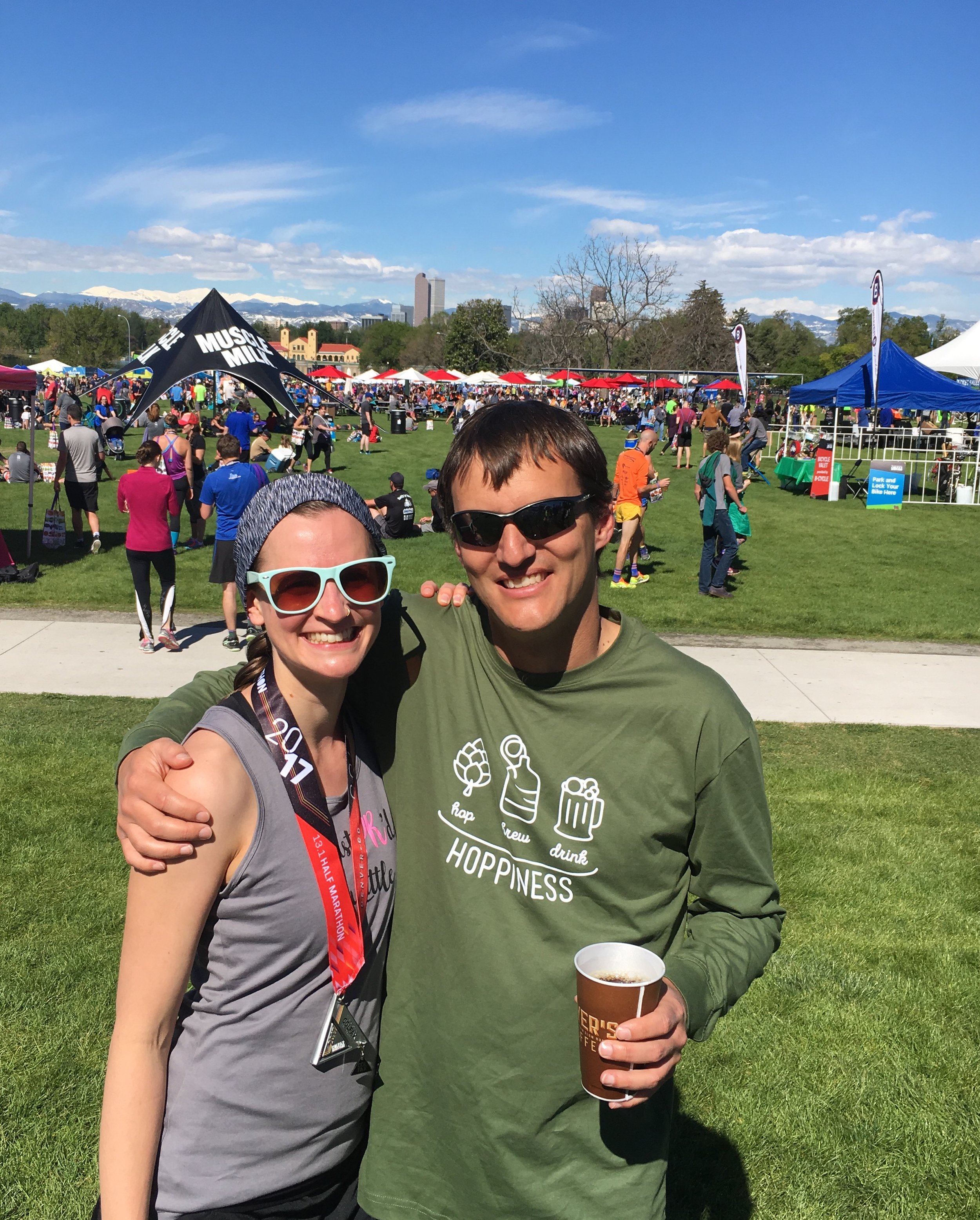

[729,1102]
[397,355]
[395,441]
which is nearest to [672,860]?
[729,1102]

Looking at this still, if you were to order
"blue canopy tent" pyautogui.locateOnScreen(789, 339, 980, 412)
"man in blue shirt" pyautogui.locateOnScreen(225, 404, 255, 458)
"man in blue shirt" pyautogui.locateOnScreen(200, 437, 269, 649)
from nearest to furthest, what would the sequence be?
"man in blue shirt" pyautogui.locateOnScreen(200, 437, 269, 649), "man in blue shirt" pyautogui.locateOnScreen(225, 404, 255, 458), "blue canopy tent" pyautogui.locateOnScreen(789, 339, 980, 412)

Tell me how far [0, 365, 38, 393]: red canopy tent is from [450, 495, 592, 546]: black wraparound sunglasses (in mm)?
12987

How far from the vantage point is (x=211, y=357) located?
36.5ft

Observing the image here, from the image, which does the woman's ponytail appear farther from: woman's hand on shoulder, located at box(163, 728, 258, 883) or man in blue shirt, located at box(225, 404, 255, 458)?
man in blue shirt, located at box(225, 404, 255, 458)

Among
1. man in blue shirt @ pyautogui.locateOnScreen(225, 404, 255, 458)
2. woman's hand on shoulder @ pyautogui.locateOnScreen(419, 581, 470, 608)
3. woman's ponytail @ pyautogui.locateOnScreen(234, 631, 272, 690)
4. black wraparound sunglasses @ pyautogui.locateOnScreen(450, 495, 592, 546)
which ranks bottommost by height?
woman's ponytail @ pyautogui.locateOnScreen(234, 631, 272, 690)

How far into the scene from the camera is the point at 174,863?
146cm

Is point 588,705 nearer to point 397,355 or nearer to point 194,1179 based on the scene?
point 194,1179

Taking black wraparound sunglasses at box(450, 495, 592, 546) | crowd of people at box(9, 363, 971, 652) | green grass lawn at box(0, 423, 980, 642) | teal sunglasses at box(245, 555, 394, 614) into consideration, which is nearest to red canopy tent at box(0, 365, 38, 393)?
crowd of people at box(9, 363, 971, 652)

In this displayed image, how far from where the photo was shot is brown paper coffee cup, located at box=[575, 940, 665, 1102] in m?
1.39

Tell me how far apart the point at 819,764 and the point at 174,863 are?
598 cm

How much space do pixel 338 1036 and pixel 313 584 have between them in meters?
0.79

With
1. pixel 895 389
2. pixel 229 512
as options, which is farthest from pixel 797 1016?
pixel 895 389

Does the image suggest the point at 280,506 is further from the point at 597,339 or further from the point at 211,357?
the point at 597,339

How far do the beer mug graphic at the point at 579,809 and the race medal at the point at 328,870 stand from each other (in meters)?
0.36
